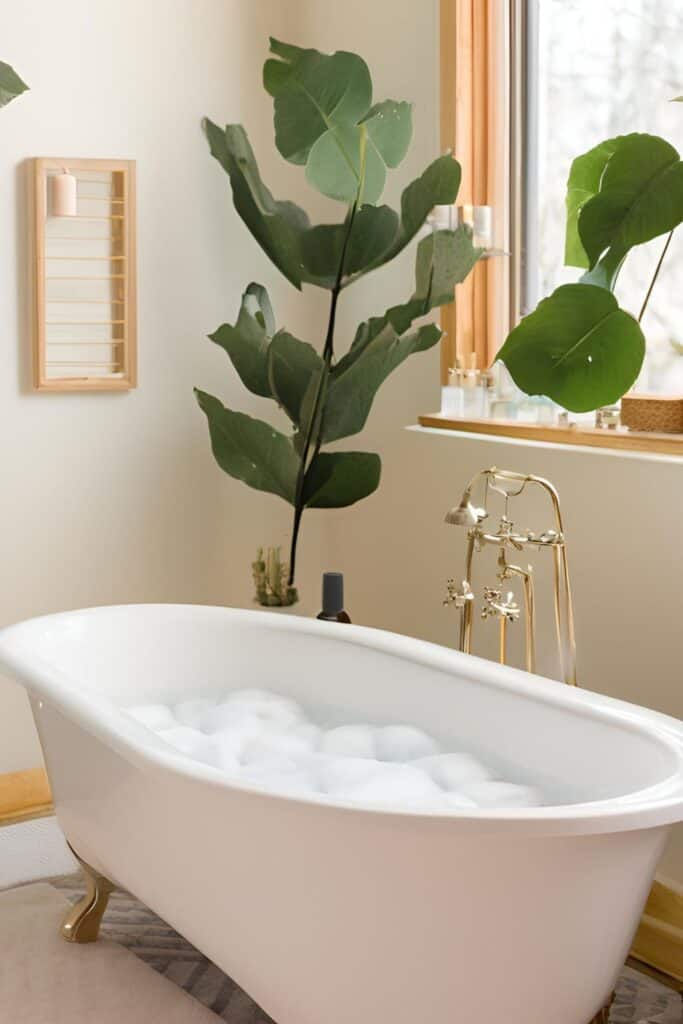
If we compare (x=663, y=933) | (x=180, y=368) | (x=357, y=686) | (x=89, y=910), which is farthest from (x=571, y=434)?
(x=89, y=910)

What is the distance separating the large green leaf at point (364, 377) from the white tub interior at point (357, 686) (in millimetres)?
738

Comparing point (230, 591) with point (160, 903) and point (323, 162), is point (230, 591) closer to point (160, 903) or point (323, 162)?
point (323, 162)

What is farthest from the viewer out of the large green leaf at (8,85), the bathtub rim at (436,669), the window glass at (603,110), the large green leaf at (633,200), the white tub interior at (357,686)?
the large green leaf at (8,85)

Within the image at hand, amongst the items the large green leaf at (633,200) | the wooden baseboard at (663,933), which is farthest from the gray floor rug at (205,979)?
the large green leaf at (633,200)

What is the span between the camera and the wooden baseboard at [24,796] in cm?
369

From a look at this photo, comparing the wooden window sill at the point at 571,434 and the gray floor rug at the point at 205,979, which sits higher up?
the wooden window sill at the point at 571,434

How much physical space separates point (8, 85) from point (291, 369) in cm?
99

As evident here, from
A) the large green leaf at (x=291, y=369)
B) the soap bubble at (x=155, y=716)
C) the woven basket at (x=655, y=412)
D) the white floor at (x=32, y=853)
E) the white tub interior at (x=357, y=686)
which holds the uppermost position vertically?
the large green leaf at (x=291, y=369)

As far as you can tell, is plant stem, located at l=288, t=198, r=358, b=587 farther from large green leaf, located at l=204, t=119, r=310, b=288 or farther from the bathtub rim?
the bathtub rim

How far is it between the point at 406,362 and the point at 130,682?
135 centimetres

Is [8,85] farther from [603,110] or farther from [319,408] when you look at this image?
[603,110]

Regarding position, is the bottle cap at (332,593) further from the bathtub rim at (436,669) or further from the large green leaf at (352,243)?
the large green leaf at (352,243)

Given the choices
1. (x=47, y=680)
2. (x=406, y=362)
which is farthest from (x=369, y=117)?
(x=47, y=680)

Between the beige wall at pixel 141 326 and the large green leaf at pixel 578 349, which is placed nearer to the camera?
the large green leaf at pixel 578 349
